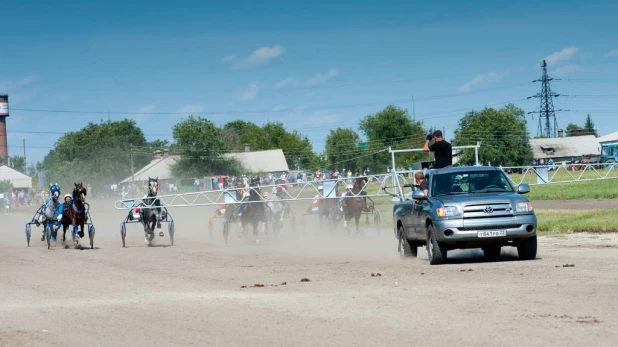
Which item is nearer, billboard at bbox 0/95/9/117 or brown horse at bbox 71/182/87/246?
brown horse at bbox 71/182/87/246

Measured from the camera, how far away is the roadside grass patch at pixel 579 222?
96.1ft

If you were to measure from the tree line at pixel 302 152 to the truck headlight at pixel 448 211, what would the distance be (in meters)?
82.7

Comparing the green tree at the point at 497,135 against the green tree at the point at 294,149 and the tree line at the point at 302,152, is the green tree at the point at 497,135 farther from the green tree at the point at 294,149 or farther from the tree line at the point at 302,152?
the green tree at the point at 294,149

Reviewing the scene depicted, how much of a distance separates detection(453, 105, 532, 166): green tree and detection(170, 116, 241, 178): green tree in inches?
1224

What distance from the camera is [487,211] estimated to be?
717 inches

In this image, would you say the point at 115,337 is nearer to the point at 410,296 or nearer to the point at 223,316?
the point at 223,316

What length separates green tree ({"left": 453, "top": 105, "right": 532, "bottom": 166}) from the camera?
128887mm

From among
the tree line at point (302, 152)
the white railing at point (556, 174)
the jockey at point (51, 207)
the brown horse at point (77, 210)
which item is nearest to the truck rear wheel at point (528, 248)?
the white railing at point (556, 174)

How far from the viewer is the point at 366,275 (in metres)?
16.9

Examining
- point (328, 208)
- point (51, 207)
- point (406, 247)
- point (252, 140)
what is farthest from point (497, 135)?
point (406, 247)

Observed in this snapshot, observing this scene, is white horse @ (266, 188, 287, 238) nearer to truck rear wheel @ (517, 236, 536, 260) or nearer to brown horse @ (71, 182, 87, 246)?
brown horse @ (71, 182, 87, 246)

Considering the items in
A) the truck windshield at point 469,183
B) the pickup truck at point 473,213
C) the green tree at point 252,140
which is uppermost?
the green tree at point 252,140

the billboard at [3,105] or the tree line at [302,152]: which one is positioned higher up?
the billboard at [3,105]

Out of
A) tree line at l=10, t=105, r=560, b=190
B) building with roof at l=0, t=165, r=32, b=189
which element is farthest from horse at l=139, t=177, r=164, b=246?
building with roof at l=0, t=165, r=32, b=189
